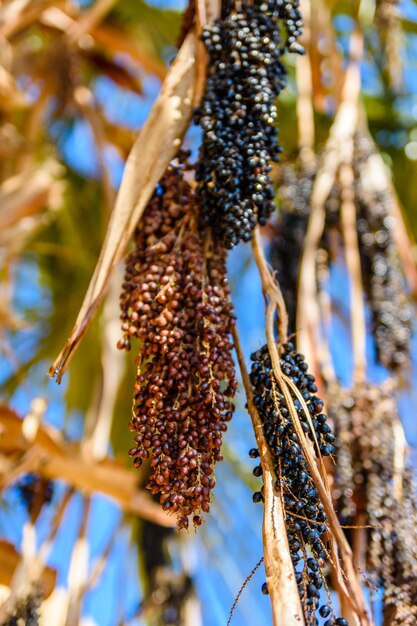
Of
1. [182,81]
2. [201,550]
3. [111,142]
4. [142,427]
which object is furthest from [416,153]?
[142,427]

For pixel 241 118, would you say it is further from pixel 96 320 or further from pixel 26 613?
pixel 96 320

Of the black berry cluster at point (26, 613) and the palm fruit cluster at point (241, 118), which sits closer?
the palm fruit cluster at point (241, 118)

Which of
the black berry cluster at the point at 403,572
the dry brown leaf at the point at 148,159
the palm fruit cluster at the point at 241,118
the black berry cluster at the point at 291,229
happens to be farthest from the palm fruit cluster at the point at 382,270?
the dry brown leaf at the point at 148,159

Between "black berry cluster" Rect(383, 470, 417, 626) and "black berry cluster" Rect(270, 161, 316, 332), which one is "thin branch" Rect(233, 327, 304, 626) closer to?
"black berry cluster" Rect(383, 470, 417, 626)

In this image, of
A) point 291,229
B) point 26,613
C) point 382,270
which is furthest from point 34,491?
point 382,270

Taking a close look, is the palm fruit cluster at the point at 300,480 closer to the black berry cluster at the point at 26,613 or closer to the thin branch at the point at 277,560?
the thin branch at the point at 277,560

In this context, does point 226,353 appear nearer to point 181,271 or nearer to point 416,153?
point 181,271
